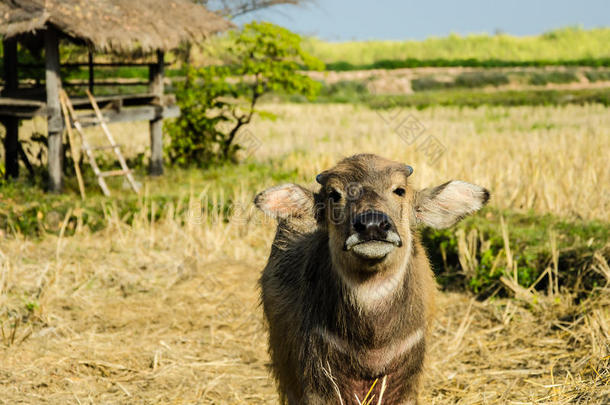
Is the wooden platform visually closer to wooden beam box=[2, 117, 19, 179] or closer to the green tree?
wooden beam box=[2, 117, 19, 179]

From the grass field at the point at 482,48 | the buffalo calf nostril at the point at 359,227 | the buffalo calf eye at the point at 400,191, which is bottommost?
the buffalo calf nostril at the point at 359,227

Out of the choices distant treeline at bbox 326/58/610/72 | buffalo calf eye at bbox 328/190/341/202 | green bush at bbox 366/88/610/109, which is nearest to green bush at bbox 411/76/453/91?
green bush at bbox 366/88/610/109

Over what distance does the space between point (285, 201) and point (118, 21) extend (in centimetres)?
807

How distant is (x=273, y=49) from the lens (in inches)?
515

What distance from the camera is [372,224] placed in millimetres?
2803

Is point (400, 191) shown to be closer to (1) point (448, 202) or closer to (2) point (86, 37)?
(1) point (448, 202)

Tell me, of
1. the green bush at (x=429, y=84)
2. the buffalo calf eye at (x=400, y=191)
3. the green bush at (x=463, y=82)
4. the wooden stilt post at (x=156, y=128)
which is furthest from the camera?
the green bush at (x=429, y=84)

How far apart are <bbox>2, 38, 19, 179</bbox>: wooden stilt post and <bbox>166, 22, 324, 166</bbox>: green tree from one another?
3159 mm

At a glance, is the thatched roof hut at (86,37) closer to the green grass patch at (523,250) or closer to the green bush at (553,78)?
the green grass patch at (523,250)

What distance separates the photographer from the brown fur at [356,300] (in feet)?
10.4

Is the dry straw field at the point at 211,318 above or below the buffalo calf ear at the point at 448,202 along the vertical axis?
below

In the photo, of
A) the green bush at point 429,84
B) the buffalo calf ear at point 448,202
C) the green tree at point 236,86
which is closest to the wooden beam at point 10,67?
the green tree at point 236,86

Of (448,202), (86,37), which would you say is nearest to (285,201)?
(448,202)

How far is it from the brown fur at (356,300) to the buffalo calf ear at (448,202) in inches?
0.7
